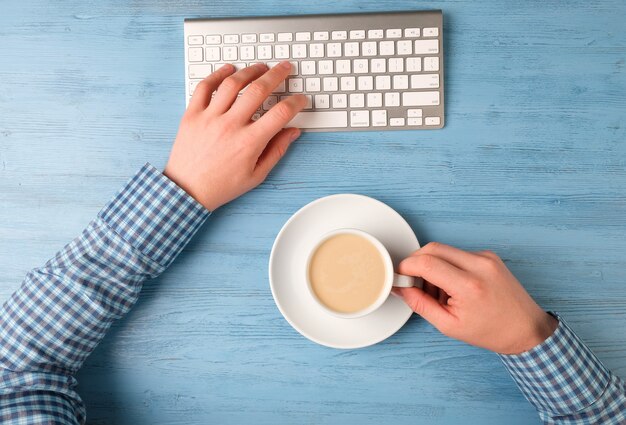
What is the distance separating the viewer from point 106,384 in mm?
1012

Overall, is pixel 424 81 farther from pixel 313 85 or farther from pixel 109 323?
pixel 109 323

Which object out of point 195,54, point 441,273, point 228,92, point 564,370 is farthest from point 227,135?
point 564,370

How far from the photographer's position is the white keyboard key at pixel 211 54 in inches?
38.8

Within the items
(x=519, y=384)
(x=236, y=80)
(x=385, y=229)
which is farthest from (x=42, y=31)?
(x=519, y=384)

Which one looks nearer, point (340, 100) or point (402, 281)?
point (402, 281)

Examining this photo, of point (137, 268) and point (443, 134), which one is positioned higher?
point (443, 134)

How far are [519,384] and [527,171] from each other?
0.36 m

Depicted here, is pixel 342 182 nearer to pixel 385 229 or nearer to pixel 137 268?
pixel 385 229

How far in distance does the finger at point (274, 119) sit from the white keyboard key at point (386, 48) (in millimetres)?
186

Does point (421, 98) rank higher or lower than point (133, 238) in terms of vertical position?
higher

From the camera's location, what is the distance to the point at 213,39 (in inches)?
38.8

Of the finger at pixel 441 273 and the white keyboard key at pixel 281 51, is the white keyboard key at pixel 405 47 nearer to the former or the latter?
the white keyboard key at pixel 281 51

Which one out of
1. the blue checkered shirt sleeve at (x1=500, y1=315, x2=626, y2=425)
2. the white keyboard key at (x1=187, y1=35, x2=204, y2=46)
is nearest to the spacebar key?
the white keyboard key at (x1=187, y1=35, x2=204, y2=46)

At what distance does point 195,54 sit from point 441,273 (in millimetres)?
560
